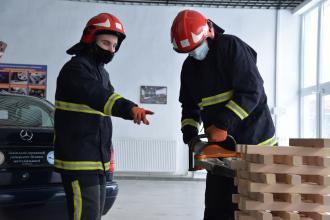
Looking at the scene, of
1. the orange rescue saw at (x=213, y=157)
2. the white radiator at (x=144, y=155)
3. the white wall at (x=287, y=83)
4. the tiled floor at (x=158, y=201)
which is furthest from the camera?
the white wall at (x=287, y=83)

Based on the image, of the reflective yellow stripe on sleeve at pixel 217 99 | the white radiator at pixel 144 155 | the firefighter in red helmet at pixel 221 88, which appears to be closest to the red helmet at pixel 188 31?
the firefighter in red helmet at pixel 221 88

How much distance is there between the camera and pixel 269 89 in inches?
384

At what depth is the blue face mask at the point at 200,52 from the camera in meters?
2.62

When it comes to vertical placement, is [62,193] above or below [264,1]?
below

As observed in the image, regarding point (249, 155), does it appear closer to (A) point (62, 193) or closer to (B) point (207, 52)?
(B) point (207, 52)

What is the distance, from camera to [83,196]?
8.09ft

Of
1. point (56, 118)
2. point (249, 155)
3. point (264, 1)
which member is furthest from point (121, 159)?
point (249, 155)

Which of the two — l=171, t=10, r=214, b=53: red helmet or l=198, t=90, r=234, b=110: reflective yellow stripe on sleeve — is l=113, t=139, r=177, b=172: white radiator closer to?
l=198, t=90, r=234, b=110: reflective yellow stripe on sleeve

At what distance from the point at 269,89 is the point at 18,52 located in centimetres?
532

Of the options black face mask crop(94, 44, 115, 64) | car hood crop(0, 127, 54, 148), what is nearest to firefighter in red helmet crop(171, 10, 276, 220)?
black face mask crop(94, 44, 115, 64)

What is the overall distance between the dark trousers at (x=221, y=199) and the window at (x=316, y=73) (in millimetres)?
6567

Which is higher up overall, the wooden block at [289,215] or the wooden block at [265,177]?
the wooden block at [265,177]

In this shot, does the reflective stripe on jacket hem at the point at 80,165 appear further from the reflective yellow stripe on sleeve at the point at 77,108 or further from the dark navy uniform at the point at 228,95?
the dark navy uniform at the point at 228,95

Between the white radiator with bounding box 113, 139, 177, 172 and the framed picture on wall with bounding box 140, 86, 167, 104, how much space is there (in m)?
0.84
